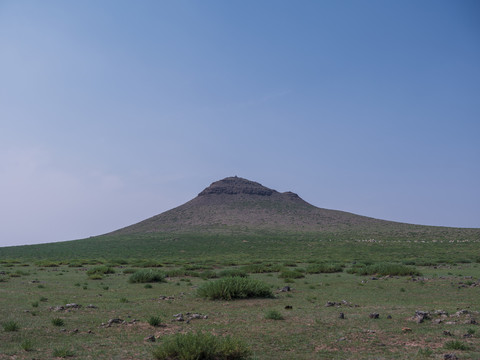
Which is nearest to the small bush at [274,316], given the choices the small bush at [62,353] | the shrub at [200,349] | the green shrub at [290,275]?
the shrub at [200,349]

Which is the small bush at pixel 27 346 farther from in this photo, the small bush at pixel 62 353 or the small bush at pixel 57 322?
the small bush at pixel 57 322

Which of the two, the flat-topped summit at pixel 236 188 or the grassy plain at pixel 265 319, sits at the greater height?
the flat-topped summit at pixel 236 188

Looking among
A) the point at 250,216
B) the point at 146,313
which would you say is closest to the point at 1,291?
the point at 146,313

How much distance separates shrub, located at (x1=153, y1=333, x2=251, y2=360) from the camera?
28.4ft

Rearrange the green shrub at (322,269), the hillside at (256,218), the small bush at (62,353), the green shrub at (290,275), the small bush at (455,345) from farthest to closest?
the hillside at (256,218) → the green shrub at (322,269) → the green shrub at (290,275) → the small bush at (455,345) → the small bush at (62,353)

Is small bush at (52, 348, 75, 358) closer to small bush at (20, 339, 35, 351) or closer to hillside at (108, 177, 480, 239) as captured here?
small bush at (20, 339, 35, 351)

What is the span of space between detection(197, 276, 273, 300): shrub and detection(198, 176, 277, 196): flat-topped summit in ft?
461

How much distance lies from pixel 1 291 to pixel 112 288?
18.8 feet

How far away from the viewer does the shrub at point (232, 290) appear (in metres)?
18.6

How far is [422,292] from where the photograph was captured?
845 inches

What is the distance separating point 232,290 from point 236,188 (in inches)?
5670

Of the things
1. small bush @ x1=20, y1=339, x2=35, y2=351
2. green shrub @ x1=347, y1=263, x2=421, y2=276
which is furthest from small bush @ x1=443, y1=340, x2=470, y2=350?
green shrub @ x1=347, y1=263, x2=421, y2=276

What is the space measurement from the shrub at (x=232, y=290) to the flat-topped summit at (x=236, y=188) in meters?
140

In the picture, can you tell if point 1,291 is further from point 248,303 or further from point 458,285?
point 458,285
